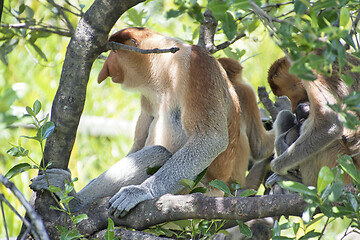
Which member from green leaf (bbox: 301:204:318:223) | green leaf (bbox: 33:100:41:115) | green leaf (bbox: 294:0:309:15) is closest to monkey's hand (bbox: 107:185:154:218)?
green leaf (bbox: 33:100:41:115)

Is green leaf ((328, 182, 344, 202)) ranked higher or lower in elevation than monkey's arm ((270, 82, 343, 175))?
higher

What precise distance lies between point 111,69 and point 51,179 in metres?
0.91

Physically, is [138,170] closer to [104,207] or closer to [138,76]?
[104,207]

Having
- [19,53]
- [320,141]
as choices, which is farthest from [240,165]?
[19,53]

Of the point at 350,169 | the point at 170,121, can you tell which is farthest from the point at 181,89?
the point at 350,169

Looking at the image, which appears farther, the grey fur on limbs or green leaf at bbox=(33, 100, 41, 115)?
the grey fur on limbs

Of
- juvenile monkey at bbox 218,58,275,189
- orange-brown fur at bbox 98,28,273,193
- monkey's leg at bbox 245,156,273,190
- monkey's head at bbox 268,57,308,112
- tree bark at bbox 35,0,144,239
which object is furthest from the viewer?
juvenile monkey at bbox 218,58,275,189

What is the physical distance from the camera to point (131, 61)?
2.98 m

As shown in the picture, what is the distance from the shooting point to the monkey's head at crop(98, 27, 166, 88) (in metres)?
2.90

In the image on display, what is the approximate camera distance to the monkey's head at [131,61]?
2.90 metres

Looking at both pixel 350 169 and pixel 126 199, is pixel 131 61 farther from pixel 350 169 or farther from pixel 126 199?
pixel 350 169

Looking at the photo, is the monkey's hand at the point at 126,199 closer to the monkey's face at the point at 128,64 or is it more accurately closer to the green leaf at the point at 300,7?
the monkey's face at the point at 128,64

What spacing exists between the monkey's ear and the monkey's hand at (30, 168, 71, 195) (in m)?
0.79

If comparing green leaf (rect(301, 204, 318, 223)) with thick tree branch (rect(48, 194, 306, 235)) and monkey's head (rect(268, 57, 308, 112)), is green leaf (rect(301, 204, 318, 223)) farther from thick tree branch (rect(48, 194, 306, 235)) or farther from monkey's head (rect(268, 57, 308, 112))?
monkey's head (rect(268, 57, 308, 112))
